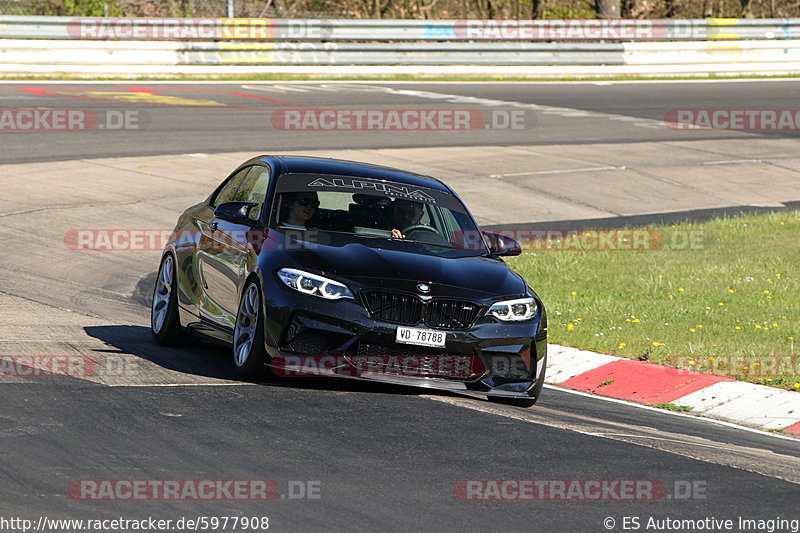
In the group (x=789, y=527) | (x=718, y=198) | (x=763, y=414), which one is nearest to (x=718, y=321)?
(x=763, y=414)

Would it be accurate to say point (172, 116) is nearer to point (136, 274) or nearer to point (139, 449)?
point (136, 274)

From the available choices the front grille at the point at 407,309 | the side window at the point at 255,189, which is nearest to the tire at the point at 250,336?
the front grille at the point at 407,309

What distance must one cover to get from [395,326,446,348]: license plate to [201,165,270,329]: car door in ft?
4.20

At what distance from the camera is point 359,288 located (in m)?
8.27

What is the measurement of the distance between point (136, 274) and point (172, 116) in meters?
11.5

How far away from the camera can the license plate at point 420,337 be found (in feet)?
27.0

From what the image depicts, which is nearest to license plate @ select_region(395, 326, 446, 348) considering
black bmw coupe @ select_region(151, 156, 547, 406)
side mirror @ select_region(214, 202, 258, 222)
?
black bmw coupe @ select_region(151, 156, 547, 406)

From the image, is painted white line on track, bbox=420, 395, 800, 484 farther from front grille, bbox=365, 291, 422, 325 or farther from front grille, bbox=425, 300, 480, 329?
front grille, bbox=365, 291, 422, 325

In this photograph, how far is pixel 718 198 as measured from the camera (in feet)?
71.7

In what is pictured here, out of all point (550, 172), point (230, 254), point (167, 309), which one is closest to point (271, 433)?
point (230, 254)

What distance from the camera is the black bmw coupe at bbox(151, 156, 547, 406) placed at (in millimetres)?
8250

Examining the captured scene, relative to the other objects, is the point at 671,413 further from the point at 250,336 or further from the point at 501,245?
the point at 250,336

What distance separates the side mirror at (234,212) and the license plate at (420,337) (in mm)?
1704

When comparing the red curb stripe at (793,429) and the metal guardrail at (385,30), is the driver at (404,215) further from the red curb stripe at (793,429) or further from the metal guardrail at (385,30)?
the metal guardrail at (385,30)
